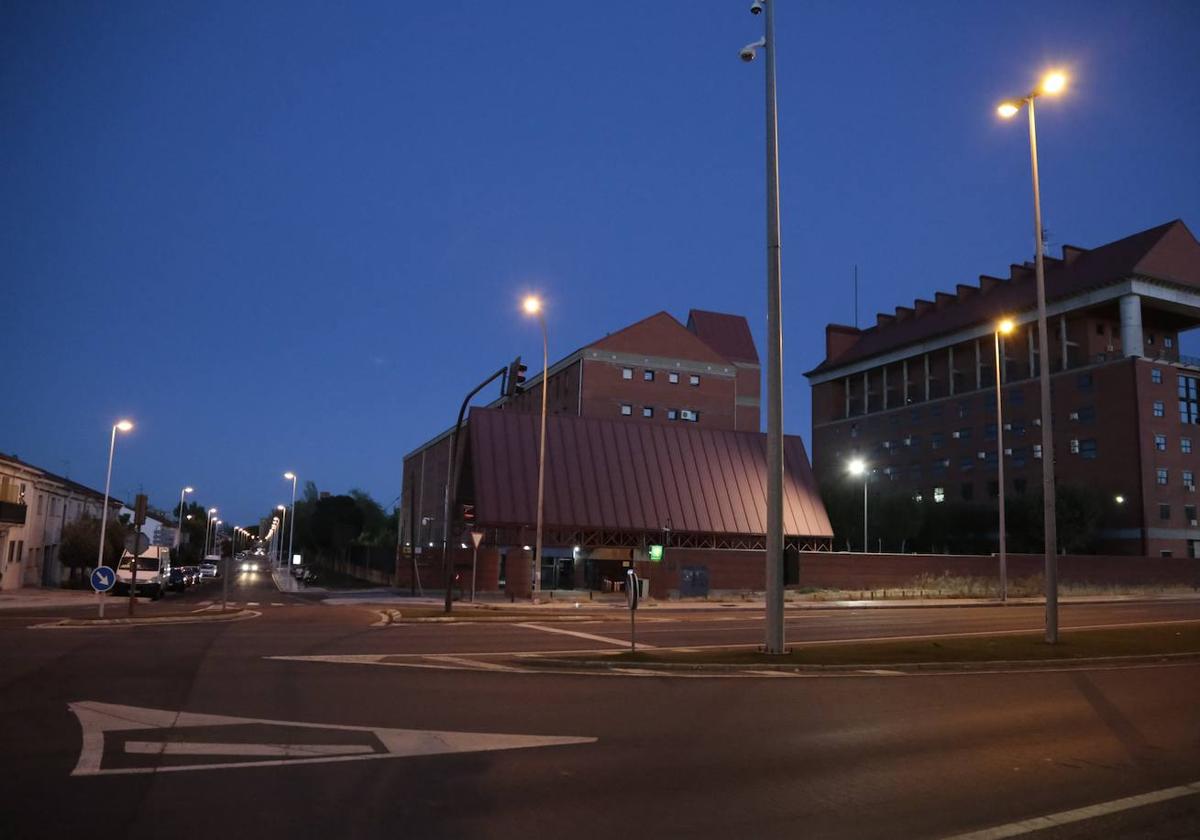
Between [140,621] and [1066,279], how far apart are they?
3391 inches

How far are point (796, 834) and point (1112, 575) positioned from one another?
61.3 metres

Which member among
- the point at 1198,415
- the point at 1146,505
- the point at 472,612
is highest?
→ the point at 1198,415

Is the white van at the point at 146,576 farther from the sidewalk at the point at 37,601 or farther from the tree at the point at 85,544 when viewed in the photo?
the tree at the point at 85,544

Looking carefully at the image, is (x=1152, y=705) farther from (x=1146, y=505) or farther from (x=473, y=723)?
(x=1146, y=505)

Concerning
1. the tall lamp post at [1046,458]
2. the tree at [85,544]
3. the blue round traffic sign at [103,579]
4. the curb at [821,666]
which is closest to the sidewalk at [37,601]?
the tree at [85,544]

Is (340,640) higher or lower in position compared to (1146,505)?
lower

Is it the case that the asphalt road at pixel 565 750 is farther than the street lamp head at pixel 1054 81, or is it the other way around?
the street lamp head at pixel 1054 81

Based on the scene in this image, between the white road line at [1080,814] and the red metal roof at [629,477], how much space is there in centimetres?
3901

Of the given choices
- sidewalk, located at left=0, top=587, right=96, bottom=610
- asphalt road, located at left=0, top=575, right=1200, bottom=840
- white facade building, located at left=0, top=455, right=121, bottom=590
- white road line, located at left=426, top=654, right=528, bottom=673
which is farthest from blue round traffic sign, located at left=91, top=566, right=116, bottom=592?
white facade building, located at left=0, top=455, right=121, bottom=590

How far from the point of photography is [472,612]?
30750mm

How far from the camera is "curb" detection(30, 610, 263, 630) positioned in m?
22.3

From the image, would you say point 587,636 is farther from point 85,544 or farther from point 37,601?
point 85,544

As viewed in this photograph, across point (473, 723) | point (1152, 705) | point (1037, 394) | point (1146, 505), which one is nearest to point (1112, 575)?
point (1146, 505)

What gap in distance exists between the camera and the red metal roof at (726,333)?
96.4 meters
